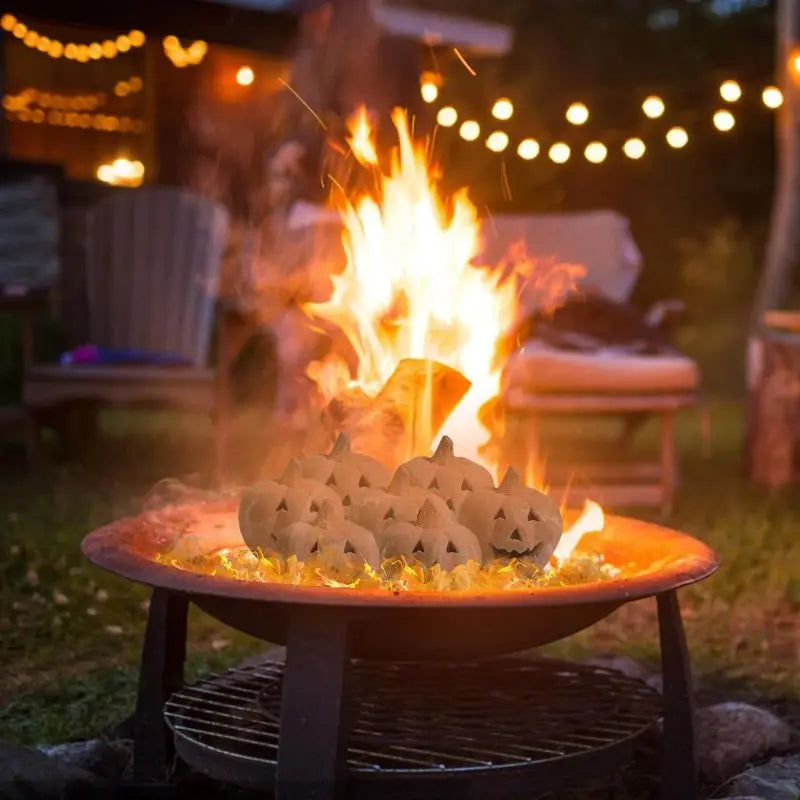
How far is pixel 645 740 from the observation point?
282 centimetres

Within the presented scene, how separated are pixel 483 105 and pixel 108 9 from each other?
4325 mm

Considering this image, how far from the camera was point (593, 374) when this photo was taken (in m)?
5.71

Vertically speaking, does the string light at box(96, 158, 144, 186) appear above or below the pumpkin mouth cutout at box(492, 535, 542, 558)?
above

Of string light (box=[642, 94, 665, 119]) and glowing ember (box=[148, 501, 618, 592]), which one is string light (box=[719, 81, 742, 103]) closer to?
string light (box=[642, 94, 665, 119])

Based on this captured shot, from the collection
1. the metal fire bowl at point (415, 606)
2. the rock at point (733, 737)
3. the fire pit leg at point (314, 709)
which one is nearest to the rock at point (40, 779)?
the metal fire bowl at point (415, 606)

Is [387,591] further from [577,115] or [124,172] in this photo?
[124,172]

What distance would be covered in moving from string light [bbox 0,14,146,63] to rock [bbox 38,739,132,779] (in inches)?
424

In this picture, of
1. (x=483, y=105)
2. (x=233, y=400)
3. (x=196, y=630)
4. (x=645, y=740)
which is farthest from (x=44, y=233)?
(x=645, y=740)

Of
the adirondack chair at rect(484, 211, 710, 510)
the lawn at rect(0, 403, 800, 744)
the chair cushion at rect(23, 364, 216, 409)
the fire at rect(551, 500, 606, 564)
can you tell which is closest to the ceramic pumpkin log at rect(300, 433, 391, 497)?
the fire at rect(551, 500, 606, 564)

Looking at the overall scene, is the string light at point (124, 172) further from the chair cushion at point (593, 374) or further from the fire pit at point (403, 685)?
the fire pit at point (403, 685)

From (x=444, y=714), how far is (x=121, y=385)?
4062 millimetres

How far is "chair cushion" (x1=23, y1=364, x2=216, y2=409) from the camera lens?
6137 mm

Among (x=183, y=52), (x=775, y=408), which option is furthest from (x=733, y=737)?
(x=183, y=52)

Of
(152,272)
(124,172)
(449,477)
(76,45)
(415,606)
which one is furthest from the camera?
(124,172)
